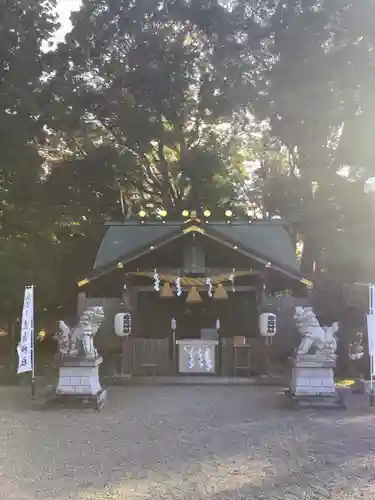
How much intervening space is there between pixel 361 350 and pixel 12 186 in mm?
11470

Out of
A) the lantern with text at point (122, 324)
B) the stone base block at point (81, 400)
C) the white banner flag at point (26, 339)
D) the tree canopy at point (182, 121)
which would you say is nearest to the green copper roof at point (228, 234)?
the tree canopy at point (182, 121)

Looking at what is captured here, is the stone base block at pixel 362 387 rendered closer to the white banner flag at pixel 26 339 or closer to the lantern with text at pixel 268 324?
the lantern with text at pixel 268 324

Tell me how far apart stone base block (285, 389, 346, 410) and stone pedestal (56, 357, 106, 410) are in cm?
340

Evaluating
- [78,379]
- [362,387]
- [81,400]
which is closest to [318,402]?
[362,387]

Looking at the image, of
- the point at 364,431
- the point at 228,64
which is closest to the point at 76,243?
the point at 228,64

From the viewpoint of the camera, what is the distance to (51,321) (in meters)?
18.3

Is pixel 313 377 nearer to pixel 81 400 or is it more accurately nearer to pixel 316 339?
pixel 316 339

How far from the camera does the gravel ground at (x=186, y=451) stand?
562 cm

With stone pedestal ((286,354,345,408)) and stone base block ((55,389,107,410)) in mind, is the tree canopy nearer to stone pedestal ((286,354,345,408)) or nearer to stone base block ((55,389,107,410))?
stone base block ((55,389,107,410))

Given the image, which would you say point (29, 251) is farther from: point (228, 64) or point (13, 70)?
point (228, 64)

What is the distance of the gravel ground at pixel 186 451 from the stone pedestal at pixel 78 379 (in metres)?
0.46

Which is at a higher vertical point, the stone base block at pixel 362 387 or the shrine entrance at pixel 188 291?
the shrine entrance at pixel 188 291

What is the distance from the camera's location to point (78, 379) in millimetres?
10336

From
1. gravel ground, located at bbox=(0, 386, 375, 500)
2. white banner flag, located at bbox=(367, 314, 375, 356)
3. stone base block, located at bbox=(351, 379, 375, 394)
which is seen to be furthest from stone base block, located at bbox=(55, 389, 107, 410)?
stone base block, located at bbox=(351, 379, 375, 394)
